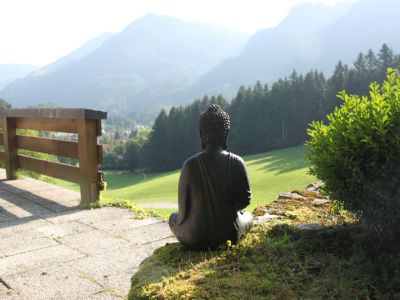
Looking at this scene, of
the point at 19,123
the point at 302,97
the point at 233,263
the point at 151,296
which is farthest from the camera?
the point at 302,97

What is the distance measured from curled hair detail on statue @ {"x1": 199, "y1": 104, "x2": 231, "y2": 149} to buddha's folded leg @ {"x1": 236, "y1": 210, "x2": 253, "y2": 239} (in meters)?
0.59

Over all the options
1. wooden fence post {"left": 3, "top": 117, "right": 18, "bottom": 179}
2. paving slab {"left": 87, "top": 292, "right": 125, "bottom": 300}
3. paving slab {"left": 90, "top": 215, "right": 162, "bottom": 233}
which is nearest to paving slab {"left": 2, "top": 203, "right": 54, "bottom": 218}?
paving slab {"left": 90, "top": 215, "right": 162, "bottom": 233}

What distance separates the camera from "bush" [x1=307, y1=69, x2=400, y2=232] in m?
2.70

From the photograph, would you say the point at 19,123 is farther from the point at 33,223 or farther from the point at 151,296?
the point at 151,296

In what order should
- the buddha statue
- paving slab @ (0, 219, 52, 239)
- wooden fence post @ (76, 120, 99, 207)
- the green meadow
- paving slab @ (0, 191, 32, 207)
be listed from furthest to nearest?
the green meadow
paving slab @ (0, 191, 32, 207)
wooden fence post @ (76, 120, 99, 207)
paving slab @ (0, 219, 52, 239)
the buddha statue

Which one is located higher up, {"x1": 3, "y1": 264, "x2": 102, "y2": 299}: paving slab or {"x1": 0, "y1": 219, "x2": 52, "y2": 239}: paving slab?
{"x1": 0, "y1": 219, "x2": 52, "y2": 239}: paving slab

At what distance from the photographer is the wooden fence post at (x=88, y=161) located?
246 inches

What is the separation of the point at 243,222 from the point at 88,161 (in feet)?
12.1

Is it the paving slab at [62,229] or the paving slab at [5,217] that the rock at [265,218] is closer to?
the paving slab at [62,229]

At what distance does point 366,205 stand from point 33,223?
4479 mm

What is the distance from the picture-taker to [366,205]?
279cm

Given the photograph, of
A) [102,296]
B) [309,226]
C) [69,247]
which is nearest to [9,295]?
[102,296]

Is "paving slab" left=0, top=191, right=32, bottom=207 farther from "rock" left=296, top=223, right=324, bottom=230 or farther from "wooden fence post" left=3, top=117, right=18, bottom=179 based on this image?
"rock" left=296, top=223, right=324, bottom=230

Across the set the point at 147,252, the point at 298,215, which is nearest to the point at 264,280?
the point at 298,215
